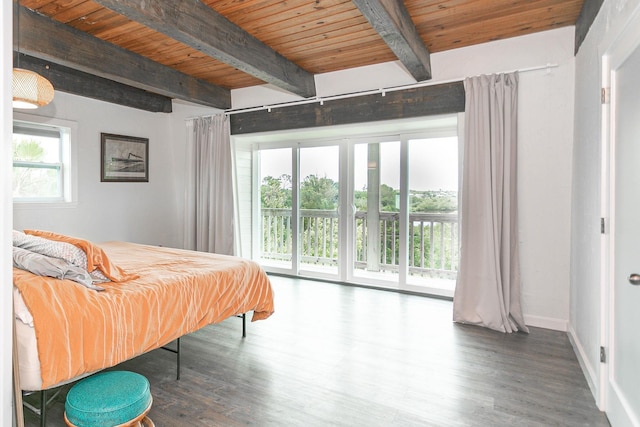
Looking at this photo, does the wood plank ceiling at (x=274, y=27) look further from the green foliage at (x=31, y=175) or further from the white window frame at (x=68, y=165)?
the green foliage at (x=31, y=175)

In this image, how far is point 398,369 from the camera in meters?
2.47

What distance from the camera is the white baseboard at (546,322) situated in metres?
3.20

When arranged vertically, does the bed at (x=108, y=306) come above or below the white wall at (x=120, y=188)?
below

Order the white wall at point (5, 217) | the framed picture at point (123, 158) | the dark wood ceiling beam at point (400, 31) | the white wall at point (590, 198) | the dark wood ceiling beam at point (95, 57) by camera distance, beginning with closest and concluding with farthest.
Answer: the white wall at point (5, 217), the white wall at point (590, 198), the dark wood ceiling beam at point (400, 31), the dark wood ceiling beam at point (95, 57), the framed picture at point (123, 158)

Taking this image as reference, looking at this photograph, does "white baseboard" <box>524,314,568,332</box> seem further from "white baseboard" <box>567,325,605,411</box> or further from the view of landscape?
the view of landscape

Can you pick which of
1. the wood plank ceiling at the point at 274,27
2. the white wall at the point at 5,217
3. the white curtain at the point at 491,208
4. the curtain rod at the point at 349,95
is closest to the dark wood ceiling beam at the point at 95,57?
the wood plank ceiling at the point at 274,27

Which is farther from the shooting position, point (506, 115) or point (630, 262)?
point (506, 115)

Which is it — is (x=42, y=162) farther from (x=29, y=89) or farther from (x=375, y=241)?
(x=375, y=241)

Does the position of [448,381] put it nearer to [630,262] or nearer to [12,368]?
[630,262]

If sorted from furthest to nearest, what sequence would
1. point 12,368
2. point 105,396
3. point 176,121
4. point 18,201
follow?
point 176,121 < point 18,201 < point 105,396 < point 12,368

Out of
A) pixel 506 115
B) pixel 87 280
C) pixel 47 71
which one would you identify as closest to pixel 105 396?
pixel 87 280

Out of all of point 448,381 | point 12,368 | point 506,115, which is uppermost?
point 506,115

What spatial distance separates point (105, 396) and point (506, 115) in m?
3.49

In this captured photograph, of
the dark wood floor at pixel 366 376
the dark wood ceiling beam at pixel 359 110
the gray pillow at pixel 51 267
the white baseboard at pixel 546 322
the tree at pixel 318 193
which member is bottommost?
the dark wood floor at pixel 366 376
